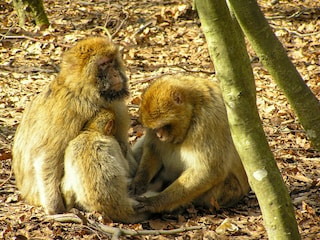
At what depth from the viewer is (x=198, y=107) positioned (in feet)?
19.3

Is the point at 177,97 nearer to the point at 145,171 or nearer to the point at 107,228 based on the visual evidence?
the point at 145,171

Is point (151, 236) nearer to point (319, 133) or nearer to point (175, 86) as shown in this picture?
point (175, 86)

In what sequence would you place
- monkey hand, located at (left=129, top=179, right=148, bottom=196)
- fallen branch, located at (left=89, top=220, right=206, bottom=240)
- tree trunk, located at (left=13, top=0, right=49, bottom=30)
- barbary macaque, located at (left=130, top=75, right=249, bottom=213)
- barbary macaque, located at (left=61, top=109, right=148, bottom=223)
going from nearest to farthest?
fallen branch, located at (left=89, top=220, right=206, bottom=240) < barbary macaque, located at (left=61, top=109, right=148, bottom=223) < barbary macaque, located at (left=130, top=75, right=249, bottom=213) < monkey hand, located at (left=129, top=179, right=148, bottom=196) < tree trunk, located at (left=13, top=0, right=49, bottom=30)

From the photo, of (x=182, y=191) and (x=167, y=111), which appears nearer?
(x=167, y=111)

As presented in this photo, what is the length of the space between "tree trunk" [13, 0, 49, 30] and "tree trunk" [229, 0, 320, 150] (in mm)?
8224

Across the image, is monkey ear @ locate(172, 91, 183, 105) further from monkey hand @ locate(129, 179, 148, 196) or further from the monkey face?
monkey hand @ locate(129, 179, 148, 196)

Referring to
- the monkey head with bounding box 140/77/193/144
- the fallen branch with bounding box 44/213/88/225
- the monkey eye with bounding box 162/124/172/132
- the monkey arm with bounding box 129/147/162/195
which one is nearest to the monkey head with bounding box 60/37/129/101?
the monkey head with bounding box 140/77/193/144

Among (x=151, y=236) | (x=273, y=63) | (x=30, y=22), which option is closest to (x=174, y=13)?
(x=30, y=22)

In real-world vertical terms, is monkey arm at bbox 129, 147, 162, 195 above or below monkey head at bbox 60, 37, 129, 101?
below

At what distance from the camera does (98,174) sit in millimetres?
5668

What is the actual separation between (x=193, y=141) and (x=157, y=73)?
3.94 metres

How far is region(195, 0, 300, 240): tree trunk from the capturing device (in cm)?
363

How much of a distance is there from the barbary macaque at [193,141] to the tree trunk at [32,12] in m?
6.14

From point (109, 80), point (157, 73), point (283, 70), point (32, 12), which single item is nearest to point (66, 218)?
point (109, 80)
